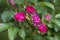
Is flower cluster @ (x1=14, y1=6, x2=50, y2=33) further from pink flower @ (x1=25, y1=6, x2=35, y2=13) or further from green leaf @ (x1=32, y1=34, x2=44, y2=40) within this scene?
green leaf @ (x1=32, y1=34, x2=44, y2=40)


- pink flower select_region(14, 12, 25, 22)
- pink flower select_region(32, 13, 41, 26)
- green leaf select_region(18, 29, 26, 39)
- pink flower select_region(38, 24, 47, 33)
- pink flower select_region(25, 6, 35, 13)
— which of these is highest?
pink flower select_region(25, 6, 35, 13)

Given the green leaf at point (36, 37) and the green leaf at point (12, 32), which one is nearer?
the green leaf at point (12, 32)

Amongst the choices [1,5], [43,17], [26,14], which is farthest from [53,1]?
[1,5]

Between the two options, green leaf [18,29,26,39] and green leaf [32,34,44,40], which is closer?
green leaf [18,29,26,39]

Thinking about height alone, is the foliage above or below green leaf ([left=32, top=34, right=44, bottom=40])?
above

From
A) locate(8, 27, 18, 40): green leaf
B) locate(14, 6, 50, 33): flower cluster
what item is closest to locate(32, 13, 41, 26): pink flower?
locate(14, 6, 50, 33): flower cluster

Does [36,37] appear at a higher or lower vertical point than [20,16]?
lower

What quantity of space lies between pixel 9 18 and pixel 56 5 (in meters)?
0.38

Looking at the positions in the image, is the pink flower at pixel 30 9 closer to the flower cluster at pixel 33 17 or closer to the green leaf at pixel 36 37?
the flower cluster at pixel 33 17

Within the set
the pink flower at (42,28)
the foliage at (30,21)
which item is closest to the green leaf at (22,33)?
the foliage at (30,21)

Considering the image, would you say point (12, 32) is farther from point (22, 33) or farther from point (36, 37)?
point (36, 37)

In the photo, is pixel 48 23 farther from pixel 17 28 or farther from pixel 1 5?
pixel 1 5

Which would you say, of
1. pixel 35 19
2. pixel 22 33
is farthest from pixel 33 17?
pixel 22 33

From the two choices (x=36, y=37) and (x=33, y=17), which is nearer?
(x=33, y=17)
